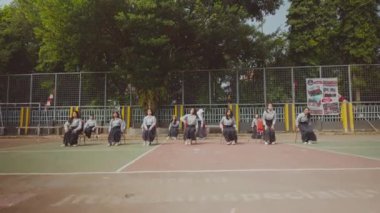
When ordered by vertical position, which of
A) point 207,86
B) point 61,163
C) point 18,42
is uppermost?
point 18,42

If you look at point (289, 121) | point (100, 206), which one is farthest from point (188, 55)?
point (100, 206)

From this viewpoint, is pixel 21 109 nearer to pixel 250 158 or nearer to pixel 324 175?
pixel 250 158

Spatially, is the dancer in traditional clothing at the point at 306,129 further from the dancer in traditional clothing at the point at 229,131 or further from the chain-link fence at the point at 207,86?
the chain-link fence at the point at 207,86

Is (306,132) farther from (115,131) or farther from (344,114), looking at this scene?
(344,114)

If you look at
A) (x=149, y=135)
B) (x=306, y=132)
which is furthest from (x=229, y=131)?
(x=149, y=135)

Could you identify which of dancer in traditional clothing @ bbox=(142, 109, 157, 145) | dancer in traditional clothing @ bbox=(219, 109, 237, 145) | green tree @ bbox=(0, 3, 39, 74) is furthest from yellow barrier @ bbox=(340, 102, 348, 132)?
green tree @ bbox=(0, 3, 39, 74)

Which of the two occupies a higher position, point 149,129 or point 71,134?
point 149,129

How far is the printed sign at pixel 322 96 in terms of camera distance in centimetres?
2542

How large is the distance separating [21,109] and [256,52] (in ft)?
48.2

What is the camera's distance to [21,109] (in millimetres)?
27625

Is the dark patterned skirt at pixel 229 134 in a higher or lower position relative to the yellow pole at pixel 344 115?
lower

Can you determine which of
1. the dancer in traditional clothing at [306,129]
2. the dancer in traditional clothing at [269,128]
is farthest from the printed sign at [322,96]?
the dancer in traditional clothing at [269,128]

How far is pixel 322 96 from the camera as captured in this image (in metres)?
25.6

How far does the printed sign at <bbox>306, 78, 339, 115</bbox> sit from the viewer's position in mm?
25422
